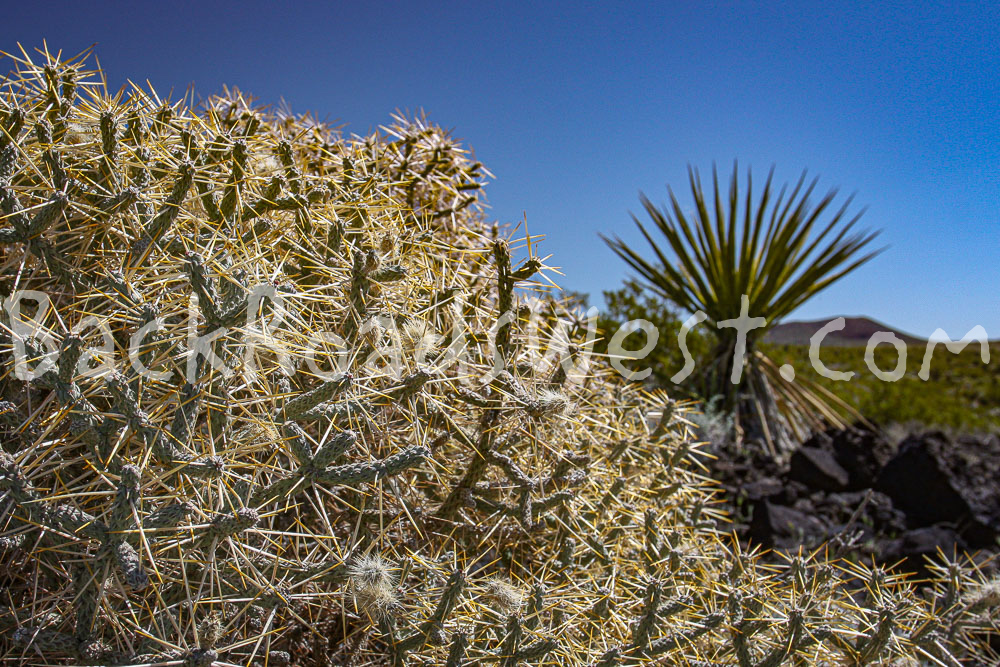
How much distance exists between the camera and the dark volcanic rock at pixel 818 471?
3904 mm

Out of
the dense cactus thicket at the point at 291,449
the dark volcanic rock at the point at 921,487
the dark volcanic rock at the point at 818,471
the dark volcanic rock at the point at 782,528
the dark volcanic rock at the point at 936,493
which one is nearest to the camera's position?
the dense cactus thicket at the point at 291,449

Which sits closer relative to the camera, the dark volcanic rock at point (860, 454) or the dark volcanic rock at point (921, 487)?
the dark volcanic rock at point (921, 487)

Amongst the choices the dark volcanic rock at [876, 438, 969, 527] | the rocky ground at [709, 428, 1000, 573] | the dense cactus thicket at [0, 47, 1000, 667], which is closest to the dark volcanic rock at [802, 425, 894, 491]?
the rocky ground at [709, 428, 1000, 573]

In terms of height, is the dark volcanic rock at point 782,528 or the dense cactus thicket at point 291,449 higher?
the dense cactus thicket at point 291,449

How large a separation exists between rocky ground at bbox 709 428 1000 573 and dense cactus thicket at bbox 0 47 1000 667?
41.5 inches

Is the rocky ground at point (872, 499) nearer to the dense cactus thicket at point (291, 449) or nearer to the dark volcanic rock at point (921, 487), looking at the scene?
the dark volcanic rock at point (921, 487)

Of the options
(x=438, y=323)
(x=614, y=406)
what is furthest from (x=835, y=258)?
(x=438, y=323)

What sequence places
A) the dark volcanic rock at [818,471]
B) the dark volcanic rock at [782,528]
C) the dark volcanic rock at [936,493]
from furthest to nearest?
the dark volcanic rock at [818,471], the dark volcanic rock at [936,493], the dark volcanic rock at [782,528]

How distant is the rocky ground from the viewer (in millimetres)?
3012

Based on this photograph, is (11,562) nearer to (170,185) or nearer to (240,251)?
(240,251)

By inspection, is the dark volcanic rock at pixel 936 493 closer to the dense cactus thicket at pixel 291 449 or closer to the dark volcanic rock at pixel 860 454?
the dark volcanic rock at pixel 860 454

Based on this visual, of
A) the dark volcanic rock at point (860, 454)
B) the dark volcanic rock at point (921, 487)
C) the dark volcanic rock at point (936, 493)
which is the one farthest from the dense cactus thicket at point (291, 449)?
the dark volcanic rock at point (860, 454)

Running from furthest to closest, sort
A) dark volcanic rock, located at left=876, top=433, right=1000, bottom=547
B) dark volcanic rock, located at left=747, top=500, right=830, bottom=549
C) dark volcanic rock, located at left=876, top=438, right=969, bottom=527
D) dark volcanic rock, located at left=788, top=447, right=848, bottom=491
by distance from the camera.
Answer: dark volcanic rock, located at left=788, top=447, right=848, bottom=491 → dark volcanic rock, located at left=876, top=438, right=969, bottom=527 → dark volcanic rock, located at left=876, top=433, right=1000, bottom=547 → dark volcanic rock, located at left=747, top=500, right=830, bottom=549

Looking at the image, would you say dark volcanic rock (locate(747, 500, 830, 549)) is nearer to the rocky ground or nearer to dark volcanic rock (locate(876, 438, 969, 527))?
the rocky ground
